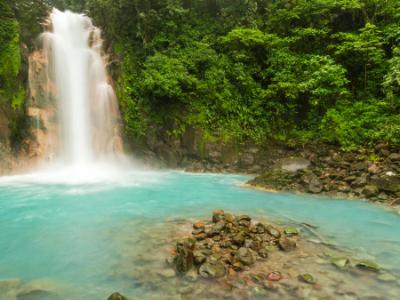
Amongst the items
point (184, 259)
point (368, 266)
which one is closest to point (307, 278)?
point (368, 266)

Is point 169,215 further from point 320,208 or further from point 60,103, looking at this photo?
point 60,103

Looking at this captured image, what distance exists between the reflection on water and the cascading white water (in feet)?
11.5

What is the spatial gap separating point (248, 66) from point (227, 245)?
12.5 meters

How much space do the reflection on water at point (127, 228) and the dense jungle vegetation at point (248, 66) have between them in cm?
453

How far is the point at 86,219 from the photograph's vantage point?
714 cm

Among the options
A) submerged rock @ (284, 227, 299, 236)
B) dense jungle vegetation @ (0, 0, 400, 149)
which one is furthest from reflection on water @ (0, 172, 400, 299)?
dense jungle vegetation @ (0, 0, 400, 149)

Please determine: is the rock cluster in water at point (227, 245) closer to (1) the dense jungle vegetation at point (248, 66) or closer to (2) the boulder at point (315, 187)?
(2) the boulder at point (315, 187)

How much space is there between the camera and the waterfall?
14461 millimetres

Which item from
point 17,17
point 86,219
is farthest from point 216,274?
point 17,17

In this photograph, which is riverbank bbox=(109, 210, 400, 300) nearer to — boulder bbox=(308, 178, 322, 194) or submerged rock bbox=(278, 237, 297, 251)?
submerged rock bbox=(278, 237, 297, 251)

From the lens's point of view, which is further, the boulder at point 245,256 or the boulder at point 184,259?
the boulder at point 245,256

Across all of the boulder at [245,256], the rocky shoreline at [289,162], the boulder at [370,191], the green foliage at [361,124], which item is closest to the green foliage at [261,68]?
the green foliage at [361,124]

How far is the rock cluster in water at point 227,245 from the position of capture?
4441 millimetres

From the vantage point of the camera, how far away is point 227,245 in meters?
5.13
